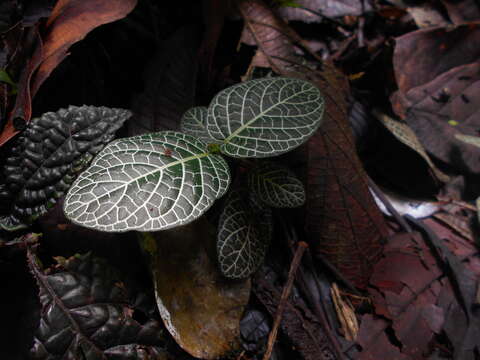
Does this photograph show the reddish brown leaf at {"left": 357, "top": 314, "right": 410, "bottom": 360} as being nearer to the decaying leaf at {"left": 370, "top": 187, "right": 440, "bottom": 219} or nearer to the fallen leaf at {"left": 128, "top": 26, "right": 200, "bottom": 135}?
the decaying leaf at {"left": 370, "top": 187, "right": 440, "bottom": 219}

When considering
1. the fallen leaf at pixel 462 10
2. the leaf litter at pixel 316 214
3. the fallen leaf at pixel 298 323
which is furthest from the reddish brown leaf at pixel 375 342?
the fallen leaf at pixel 462 10

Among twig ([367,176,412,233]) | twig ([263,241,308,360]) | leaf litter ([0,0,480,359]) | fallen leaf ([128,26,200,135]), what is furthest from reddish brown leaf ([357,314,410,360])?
fallen leaf ([128,26,200,135])

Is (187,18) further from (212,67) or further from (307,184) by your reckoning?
(307,184)

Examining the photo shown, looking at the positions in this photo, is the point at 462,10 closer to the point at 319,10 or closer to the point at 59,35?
the point at 319,10

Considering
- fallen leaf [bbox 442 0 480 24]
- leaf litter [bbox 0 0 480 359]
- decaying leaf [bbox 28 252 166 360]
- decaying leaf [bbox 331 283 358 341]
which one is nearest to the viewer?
decaying leaf [bbox 28 252 166 360]

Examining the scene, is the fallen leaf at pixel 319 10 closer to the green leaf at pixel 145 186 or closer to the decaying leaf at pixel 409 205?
the decaying leaf at pixel 409 205

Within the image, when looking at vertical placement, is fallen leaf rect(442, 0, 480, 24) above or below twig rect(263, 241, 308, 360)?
above
